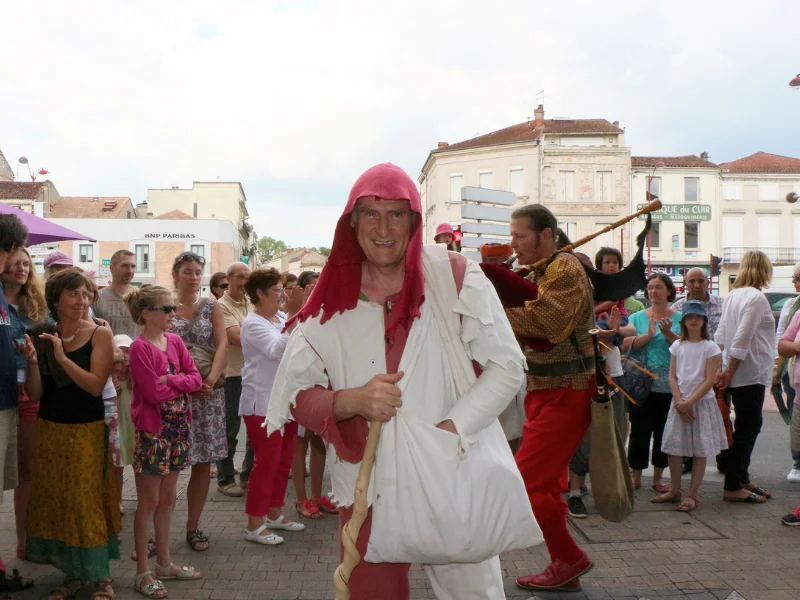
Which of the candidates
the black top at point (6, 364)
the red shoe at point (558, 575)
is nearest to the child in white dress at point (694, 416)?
the red shoe at point (558, 575)

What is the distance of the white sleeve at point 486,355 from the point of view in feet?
7.43

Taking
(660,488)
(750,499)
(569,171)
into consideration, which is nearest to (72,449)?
(660,488)

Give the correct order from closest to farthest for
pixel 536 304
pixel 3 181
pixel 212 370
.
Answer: pixel 536 304
pixel 212 370
pixel 3 181

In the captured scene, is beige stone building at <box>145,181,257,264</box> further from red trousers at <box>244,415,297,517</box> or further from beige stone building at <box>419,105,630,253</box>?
red trousers at <box>244,415,297,517</box>

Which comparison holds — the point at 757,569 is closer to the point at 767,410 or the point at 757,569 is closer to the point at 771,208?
the point at 767,410

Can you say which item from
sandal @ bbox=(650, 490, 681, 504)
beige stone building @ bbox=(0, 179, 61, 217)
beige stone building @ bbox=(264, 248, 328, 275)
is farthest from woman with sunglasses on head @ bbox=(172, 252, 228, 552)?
beige stone building @ bbox=(264, 248, 328, 275)

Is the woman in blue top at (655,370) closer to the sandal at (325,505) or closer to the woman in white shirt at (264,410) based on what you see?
the sandal at (325,505)

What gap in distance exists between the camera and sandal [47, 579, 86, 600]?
395 centimetres

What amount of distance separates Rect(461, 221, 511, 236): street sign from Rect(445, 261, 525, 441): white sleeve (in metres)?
6.71

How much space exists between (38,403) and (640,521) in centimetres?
434

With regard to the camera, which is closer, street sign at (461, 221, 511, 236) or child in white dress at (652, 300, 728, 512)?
child in white dress at (652, 300, 728, 512)

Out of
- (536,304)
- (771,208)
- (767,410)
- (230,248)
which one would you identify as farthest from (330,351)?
(230,248)

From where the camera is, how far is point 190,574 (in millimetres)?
4355

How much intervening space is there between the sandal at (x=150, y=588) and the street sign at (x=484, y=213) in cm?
583
